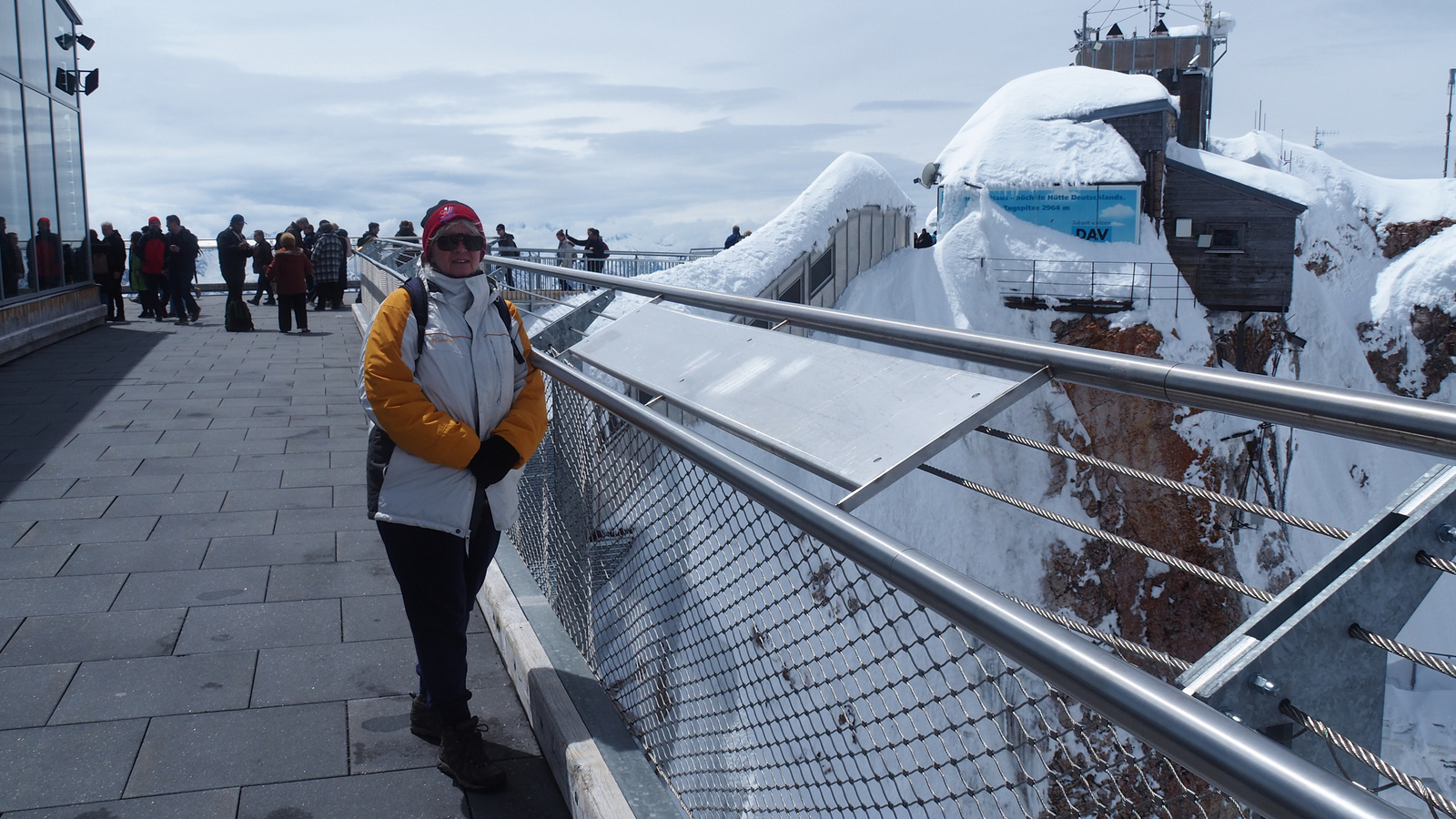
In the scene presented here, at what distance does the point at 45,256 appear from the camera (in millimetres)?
13398

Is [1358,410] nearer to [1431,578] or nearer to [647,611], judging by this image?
[1431,578]

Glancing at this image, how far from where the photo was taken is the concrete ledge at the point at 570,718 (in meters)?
2.66

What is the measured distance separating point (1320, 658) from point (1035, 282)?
107 feet

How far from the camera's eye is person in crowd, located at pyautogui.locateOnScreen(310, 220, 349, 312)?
737 inches

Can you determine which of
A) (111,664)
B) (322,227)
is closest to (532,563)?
(111,664)

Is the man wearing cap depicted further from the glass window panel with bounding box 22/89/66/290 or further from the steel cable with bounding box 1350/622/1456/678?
the steel cable with bounding box 1350/622/1456/678

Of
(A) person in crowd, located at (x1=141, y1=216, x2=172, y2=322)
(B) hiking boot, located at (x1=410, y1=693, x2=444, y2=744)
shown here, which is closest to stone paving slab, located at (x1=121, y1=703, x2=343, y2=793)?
(B) hiking boot, located at (x1=410, y1=693, x2=444, y2=744)

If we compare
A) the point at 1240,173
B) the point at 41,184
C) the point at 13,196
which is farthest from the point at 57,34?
the point at 1240,173

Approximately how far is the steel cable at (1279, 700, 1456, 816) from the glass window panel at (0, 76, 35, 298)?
13.6 meters

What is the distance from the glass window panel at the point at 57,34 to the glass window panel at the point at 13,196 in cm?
215

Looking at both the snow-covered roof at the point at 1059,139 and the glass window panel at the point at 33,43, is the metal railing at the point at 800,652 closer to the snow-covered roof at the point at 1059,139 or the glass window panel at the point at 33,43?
the glass window panel at the point at 33,43

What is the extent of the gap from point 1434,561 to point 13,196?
1513 cm

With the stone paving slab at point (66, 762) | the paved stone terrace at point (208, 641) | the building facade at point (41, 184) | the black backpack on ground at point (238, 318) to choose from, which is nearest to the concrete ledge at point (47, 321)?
the building facade at point (41, 184)

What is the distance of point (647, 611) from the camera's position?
10.2 feet
